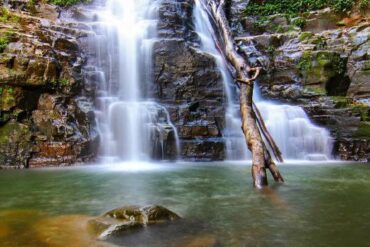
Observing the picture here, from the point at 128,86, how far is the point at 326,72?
6997 millimetres

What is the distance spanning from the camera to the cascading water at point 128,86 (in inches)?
449

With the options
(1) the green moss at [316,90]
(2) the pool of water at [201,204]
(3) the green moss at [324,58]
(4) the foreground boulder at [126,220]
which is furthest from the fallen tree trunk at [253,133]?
(3) the green moss at [324,58]

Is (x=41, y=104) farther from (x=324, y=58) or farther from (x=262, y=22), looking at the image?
(x=262, y=22)

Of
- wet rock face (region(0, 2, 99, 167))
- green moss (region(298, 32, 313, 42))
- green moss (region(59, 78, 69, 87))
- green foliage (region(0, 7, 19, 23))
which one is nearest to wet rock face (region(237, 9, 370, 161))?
green moss (region(298, 32, 313, 42))

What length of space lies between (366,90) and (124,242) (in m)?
12.0

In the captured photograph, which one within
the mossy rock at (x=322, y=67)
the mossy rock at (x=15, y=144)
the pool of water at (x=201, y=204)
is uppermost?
the mossy rock at (x=322, y=67)

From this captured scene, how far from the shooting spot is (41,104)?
11.2 metres

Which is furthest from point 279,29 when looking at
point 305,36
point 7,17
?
point 7,17

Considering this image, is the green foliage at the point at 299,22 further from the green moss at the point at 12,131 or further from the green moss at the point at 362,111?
the green moss at the point at 12,131

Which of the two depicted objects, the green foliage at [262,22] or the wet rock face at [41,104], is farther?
the green foliage at [262,22]

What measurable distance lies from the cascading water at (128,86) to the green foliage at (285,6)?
5329 millimetres

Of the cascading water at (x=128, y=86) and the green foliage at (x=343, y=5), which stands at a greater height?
the green foliage at (x=343, y=5)

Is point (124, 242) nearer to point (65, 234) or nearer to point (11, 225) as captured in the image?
point (65, 234)

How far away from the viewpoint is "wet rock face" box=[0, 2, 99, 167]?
1056cm
